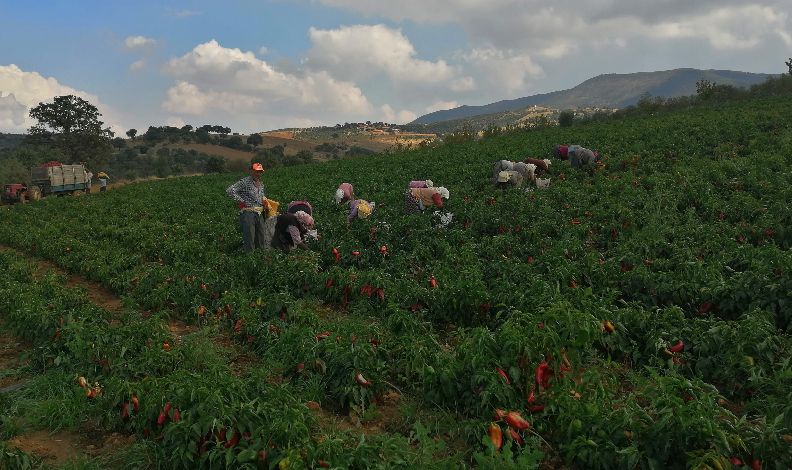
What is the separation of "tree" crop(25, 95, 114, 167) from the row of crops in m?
49.4

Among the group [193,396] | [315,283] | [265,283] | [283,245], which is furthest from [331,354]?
[283,245]

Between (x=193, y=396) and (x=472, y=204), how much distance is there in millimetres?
8291

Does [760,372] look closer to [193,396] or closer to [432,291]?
[432,291]

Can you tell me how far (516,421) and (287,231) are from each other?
6941mm

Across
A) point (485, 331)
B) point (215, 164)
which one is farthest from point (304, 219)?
point (215, 164)

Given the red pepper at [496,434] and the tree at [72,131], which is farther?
the tree at [72,131]

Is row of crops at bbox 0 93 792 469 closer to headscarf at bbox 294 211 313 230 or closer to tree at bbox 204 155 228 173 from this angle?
headscarf at bbox 294 211 313 230

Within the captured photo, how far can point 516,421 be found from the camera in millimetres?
3285

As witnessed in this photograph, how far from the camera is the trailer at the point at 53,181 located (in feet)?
93.8

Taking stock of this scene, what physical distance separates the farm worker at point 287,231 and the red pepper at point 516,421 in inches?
261

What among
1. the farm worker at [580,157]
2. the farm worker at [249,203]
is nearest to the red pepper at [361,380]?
the farm worker at [249,203]

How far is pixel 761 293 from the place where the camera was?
4898 mm

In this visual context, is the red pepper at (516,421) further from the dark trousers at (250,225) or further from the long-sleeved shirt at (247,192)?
the long-sleeved shirt at (247,192)

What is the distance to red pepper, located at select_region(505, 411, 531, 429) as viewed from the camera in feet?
10.7
